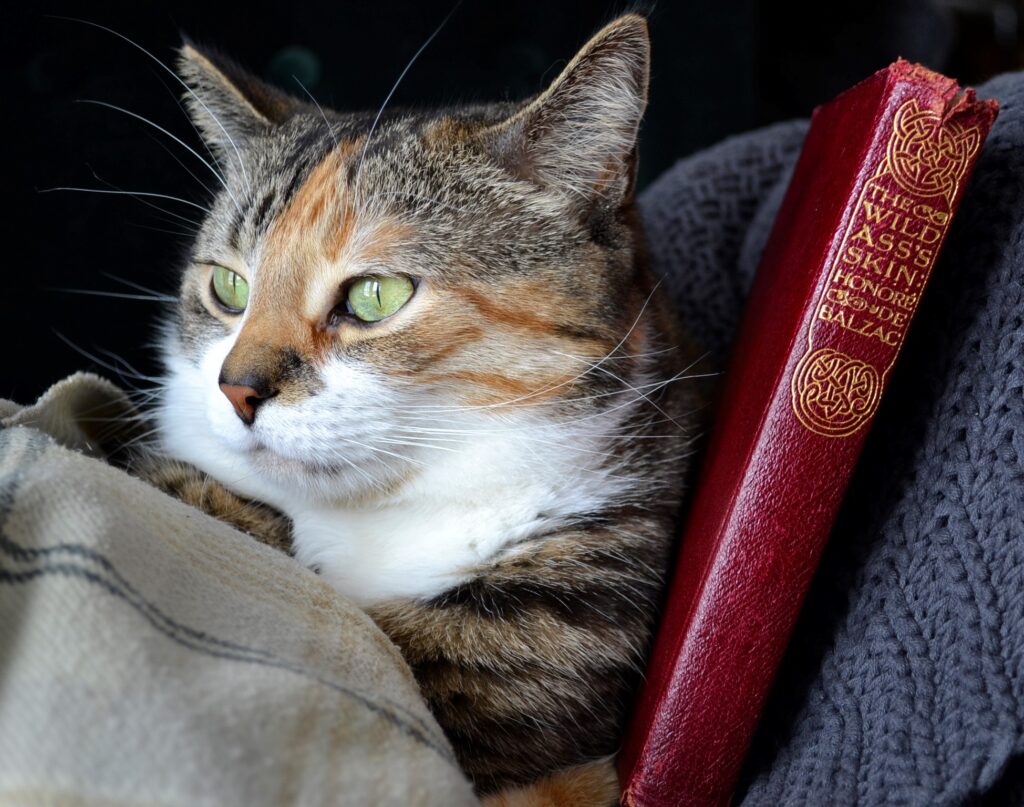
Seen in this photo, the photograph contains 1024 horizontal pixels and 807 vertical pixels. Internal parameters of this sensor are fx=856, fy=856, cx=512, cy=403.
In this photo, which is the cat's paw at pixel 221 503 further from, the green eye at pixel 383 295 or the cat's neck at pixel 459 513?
the green eye at pixel 383 295

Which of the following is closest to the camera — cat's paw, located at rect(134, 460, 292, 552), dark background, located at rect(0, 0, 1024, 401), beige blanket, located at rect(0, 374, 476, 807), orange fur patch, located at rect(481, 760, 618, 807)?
beige blanket, located at rect(0, 374, 476, 807)

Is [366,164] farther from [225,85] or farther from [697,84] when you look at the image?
[697,84]

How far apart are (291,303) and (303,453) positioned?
0.15 meters

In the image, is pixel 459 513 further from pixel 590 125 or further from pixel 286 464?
pixel 590 125

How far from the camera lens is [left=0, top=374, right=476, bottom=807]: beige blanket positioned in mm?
462

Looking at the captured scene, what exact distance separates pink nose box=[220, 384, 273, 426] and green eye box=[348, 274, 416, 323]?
4.8 inches

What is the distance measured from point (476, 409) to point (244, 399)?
0.21 m

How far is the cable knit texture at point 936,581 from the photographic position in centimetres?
67

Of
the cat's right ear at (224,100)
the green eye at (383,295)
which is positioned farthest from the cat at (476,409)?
the cat's right ear at (224,100)

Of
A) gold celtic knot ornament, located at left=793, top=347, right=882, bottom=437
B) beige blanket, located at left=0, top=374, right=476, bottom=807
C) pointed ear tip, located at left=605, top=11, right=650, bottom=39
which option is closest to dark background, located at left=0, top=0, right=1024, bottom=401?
pointed ear tip, located at left=605, top=11, right=650, bottom=39

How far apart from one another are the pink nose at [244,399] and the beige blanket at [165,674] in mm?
131

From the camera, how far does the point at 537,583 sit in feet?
2.68

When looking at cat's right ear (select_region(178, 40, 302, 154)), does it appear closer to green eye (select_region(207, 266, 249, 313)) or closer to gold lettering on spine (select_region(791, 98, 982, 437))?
green eye (select_region(207, 266, 249, 313))

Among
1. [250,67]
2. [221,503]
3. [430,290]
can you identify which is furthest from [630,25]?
[250,67]
